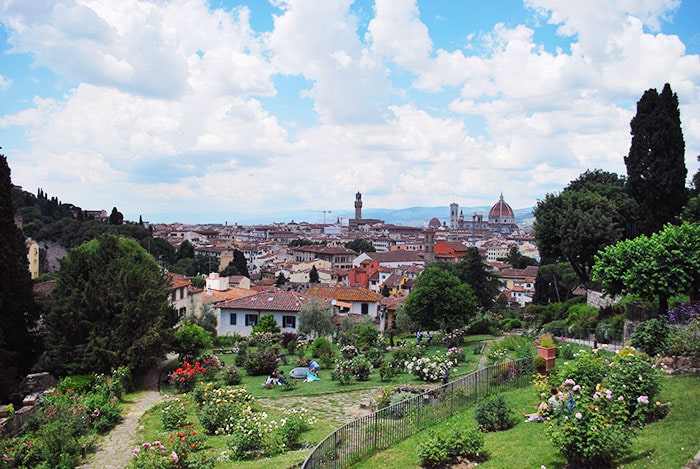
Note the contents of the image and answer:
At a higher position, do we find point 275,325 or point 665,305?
point 665,305

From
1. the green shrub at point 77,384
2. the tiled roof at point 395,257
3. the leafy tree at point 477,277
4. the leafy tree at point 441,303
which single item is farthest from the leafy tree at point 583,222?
the tiled roof at point 395,257

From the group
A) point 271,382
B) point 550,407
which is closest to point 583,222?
point 271,382

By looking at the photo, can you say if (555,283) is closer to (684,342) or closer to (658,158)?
(658,158)

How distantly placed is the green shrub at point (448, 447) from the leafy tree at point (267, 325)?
25350 millimetres

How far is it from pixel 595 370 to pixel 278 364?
15416 mm

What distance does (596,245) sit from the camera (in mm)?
34000

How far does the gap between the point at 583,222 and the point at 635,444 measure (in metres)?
27.2

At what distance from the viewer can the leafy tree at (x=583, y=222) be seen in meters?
33.9

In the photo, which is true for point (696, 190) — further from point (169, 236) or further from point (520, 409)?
point (169, 236)

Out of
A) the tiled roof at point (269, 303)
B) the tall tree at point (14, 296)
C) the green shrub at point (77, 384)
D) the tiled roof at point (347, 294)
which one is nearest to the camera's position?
the green shrub at point (77, 384)

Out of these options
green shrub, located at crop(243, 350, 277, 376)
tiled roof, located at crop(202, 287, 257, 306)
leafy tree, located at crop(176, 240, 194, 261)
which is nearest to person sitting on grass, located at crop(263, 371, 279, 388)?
green shrub, located at crop(243, 350, 277, 376)

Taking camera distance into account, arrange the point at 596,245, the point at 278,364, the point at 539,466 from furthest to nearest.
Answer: the point at 596,245 < the point at 278,364 < the point at 539,466

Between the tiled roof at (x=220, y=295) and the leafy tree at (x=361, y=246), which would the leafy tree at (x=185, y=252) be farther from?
the tiled roof at (x=220, y=295)

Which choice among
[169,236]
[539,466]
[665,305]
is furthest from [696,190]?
[169,236]
